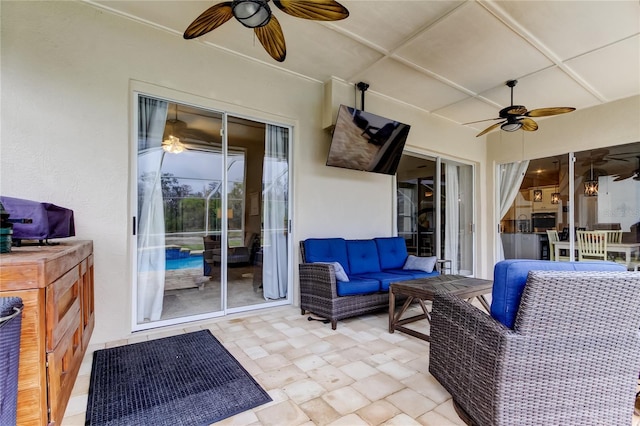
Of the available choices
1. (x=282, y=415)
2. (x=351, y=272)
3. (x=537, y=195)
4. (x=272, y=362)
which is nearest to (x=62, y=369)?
(x=282, y=415)

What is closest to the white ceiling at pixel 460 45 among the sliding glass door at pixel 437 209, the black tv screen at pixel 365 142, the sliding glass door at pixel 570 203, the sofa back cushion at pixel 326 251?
the black tv screen at pixel 365 142

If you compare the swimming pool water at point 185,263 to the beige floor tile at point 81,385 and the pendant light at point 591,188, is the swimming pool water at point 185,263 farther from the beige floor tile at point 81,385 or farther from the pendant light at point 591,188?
the pendant light at point 591,188

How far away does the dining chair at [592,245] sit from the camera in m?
4.68

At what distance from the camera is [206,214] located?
136 inches

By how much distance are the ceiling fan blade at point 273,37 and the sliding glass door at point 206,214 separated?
1245mm

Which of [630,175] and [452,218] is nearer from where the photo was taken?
[630,175]

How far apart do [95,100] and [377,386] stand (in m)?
3.33

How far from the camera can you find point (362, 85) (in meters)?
4.14

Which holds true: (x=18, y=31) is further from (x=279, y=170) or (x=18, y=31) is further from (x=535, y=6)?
(x=535, y=6)

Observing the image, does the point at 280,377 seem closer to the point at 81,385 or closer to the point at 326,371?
the point at 326,371

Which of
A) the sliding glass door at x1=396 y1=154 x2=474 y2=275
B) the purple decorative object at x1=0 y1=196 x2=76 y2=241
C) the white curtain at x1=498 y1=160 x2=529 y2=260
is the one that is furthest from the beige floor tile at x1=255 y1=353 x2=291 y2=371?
the white curtain at x1=498 y1=160 x2=529 y2=260

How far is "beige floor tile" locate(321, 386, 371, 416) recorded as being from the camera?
1.81 meters

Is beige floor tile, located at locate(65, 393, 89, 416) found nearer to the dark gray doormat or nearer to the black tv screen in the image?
the dark gray doormat

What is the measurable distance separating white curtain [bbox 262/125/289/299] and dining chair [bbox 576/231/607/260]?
478cm
